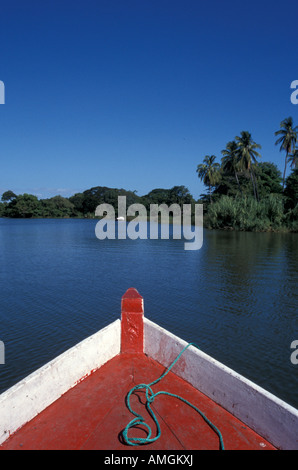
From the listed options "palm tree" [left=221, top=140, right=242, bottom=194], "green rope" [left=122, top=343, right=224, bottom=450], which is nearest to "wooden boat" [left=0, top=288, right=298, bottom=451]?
"green rope" [left=122, top=343, right=224, bottom=450]

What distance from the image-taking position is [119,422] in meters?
3.23

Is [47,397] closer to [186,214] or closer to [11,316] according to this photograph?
[11,316]

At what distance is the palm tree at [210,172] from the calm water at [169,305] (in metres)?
38.8

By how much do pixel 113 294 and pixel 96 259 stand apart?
8027 millimetres

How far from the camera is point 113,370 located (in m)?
4.23

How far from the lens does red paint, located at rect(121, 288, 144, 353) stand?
15.2 ft

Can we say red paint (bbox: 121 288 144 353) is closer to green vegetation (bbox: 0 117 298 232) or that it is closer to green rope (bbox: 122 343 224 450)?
green rope (bbox: 122 343 224 450)

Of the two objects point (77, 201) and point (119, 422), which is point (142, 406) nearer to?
point (119, 422)

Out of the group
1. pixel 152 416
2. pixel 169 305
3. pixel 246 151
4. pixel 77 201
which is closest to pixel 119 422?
pixel 152 416

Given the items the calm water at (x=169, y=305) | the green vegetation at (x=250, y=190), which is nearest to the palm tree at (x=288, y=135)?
the green vegetation at (x=250, y=190)

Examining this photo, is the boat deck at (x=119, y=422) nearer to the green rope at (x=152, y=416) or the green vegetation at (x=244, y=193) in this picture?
the green rope at (x=152, y=416)

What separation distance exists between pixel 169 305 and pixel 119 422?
7.23 meters

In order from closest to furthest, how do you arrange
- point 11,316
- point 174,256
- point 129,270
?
1. point 11,316
2. point 129,270
3. point 174,256

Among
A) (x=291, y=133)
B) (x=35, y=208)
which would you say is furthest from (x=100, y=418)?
(x=35, y=208)
